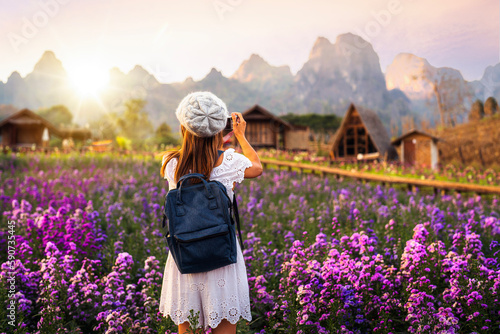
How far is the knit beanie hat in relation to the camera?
8.31 ft

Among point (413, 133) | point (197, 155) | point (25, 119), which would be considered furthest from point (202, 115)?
point (25, 119)

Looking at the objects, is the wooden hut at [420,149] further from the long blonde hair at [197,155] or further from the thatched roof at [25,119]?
the thatched roof at [25,119]

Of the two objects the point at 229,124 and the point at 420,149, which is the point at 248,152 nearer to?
the point at 229,124

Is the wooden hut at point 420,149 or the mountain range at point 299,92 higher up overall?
the mountain range at point 299,92

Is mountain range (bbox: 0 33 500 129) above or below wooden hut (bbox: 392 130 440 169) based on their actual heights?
above

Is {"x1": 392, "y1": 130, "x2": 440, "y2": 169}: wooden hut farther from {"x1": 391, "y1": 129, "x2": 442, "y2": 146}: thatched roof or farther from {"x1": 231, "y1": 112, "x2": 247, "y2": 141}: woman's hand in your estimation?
{"x1": 231, "y1": 112, "x2": 247, "y2": 141}: woman's hand

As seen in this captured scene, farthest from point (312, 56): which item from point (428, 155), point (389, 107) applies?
point (428, 155)

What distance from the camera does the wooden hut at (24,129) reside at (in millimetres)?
34438

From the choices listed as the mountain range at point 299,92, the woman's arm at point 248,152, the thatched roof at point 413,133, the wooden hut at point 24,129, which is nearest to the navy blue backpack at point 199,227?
the woman's arm at point 248,152

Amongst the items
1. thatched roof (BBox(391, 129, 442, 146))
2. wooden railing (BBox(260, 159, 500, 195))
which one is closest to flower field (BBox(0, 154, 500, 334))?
wooden railing (BBox(260, 159, 500, 195))

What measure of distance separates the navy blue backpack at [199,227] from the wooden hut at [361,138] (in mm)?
16912

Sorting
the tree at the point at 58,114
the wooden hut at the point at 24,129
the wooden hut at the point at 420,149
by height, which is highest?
the tree at the point at 58,114

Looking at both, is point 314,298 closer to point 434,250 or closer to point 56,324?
point 434,250

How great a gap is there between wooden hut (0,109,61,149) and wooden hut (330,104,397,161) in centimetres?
2757
